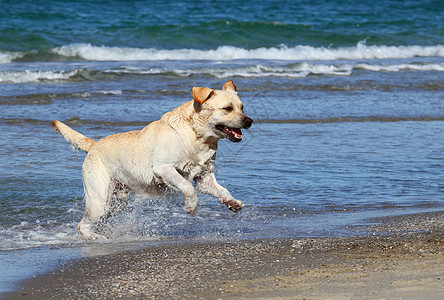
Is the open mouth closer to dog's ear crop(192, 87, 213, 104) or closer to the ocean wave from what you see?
dog's ear crop(192, 87, 213, 104)

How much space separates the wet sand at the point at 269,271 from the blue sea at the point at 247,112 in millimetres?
316

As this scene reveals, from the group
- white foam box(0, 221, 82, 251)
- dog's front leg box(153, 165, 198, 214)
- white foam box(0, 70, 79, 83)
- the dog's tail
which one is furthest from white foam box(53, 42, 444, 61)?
dog's front leg box(153, 165, 198, 214)

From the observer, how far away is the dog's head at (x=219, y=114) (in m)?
5.48

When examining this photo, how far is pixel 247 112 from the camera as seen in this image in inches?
479

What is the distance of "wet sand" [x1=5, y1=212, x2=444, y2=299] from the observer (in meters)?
3.88

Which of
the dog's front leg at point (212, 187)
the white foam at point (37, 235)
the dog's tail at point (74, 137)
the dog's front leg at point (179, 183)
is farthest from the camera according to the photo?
the dog's tail at point (74, 137)

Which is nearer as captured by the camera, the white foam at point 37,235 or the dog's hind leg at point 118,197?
the white foam at point 37,235

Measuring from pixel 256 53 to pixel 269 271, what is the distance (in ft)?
64.0

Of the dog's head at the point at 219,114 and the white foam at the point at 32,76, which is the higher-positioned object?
the dog's head at the point at 219,114

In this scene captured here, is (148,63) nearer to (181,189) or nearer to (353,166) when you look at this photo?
(353,166)

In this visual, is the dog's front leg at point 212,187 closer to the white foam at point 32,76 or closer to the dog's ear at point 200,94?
the dog's ear at point 200,94

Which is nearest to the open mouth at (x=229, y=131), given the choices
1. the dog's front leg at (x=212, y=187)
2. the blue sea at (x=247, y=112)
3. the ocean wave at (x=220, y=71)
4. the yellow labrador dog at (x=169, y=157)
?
the yellow labrador dog at (x=169, y=157)

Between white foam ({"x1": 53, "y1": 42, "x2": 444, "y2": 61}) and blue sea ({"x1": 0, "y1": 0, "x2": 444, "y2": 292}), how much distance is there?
0.07 metres

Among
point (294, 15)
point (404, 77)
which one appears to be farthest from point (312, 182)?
point (294, 15)
